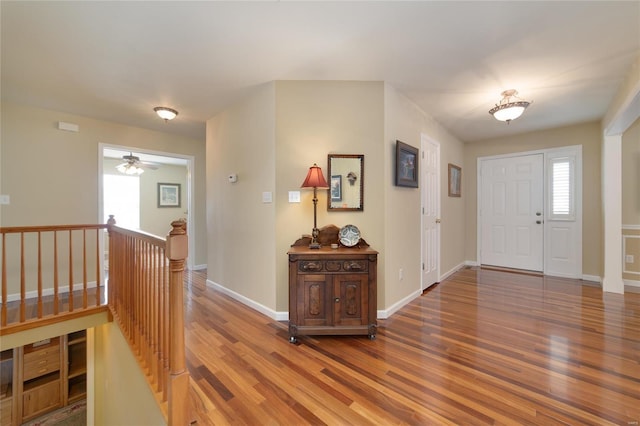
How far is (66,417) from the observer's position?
11.2ft

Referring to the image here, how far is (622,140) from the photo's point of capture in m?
3.67

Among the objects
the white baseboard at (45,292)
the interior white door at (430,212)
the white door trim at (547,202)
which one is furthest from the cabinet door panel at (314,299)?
the white door trim at (547,202)

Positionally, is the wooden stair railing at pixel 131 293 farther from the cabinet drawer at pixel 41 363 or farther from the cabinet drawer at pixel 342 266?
the cabinet drawer at pixel 342 266

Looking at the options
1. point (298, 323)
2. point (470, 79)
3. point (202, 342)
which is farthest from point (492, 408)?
point (470, 79)

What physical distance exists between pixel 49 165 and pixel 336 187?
12.4ft

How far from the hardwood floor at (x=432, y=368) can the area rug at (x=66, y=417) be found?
95.8 inches

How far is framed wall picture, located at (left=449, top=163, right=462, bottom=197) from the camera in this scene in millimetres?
4422

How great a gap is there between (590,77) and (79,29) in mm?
4537

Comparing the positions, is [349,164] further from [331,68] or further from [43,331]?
[43,331]

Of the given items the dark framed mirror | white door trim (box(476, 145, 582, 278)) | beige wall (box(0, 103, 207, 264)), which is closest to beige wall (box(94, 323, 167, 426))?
beige wall (box(0, 103, 207, 264))

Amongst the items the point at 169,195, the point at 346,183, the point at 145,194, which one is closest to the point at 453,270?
the point at 346,183

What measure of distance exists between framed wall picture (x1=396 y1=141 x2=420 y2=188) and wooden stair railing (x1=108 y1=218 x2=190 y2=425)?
2.24 meters

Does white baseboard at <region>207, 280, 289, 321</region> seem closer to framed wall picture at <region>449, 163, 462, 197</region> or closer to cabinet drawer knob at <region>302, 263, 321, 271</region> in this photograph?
cabinet drawer knob at <region>302, 263, 321, 271</region>

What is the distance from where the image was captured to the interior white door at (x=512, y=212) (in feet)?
14.5
